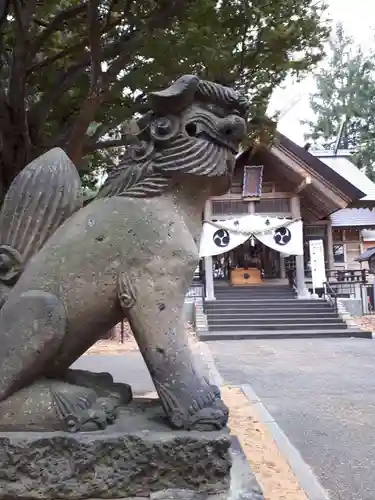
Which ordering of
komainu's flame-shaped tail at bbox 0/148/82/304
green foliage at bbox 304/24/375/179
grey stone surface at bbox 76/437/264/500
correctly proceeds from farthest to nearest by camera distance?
green foliage at bbox 304/24/375/179
komainu's flame-shaped tail at bbox 0/148/82/304
grey stone surface at bbox 76/437/264/500

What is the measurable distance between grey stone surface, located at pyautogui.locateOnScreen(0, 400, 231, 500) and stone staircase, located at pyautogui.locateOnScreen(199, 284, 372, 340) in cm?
1052

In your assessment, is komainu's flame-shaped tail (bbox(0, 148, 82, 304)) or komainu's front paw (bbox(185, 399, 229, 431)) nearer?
komainu's front paw (bbox(185, 399, 229, 431))

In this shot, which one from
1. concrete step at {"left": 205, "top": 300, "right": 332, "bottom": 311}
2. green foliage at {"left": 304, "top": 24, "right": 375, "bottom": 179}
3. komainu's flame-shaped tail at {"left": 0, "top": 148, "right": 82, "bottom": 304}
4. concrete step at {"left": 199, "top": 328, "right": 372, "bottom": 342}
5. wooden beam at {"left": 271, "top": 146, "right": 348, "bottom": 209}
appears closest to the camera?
komainu's flame-shaped tail at {"left": 0, "top": 148, "right": 82, "bottom": 304}

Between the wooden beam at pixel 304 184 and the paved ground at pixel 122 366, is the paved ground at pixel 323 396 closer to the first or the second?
the paved ground at pixel 122 366

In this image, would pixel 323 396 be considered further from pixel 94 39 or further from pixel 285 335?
pixel 285 335

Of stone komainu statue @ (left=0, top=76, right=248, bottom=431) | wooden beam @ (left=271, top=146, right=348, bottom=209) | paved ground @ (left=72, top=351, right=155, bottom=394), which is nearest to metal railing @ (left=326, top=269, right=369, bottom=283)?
wooden beam @ (left=271, top=146, right=348, bottom=209)

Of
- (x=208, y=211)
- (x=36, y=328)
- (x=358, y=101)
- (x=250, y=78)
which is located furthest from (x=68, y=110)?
(x=358, y=101)

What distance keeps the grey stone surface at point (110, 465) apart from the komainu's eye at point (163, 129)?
115 cm

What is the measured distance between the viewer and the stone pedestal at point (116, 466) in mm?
1699

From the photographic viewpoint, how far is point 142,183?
2.05 metres

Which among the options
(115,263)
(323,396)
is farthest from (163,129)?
(323,396)

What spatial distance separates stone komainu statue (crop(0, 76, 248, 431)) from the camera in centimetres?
181

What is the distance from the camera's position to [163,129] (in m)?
2.03

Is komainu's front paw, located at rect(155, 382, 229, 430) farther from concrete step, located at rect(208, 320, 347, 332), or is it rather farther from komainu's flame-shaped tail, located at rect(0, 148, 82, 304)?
concrete step, located at rect(208, 320, 347, 332)
